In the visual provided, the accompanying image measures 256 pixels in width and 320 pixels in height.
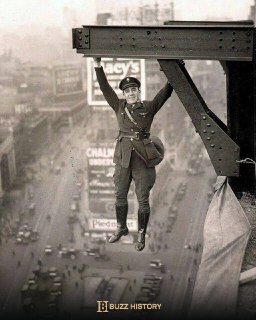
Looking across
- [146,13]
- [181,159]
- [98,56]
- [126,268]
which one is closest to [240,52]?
[98,56]

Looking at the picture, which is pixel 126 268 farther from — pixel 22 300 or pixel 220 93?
pixel 220 93

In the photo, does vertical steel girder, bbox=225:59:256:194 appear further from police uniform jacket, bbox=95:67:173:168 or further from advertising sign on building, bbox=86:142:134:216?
advertising sign on building, bbox=86:142:134:216

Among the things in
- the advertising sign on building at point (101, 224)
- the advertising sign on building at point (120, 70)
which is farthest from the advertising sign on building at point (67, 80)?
the advertising sign on building at point (101, 224)

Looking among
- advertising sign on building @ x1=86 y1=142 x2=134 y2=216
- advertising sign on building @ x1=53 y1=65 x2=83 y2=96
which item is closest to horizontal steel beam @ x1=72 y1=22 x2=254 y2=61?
advertising sign on building @ x1=86 y1=142 x2=134 y2=216

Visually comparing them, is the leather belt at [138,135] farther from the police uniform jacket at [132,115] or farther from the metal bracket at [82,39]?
the metal bracket at [82,39]

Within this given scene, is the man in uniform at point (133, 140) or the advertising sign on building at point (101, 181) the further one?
the advertising sign on building at point (101, 181)

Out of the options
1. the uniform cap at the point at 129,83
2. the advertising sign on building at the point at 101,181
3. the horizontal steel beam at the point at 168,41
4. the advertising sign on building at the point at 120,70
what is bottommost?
the advertising sign on building at the point at 101,181
